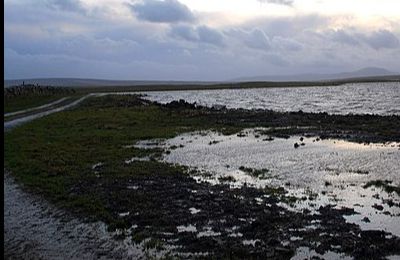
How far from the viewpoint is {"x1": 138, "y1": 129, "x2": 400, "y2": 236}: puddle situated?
16.2 meters

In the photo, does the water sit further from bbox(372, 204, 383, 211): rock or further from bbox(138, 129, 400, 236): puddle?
bbox(372, 204, 383, 211): rock

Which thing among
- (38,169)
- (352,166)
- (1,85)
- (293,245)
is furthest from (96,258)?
(352,166)

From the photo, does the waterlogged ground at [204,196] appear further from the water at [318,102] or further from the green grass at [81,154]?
the water at [318,102]

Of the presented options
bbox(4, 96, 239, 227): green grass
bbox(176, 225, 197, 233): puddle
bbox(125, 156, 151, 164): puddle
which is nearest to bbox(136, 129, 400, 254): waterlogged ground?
bbox(125, 156, 151, 164): puddle

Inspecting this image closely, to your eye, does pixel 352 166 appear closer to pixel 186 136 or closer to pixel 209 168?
pixel 209 168

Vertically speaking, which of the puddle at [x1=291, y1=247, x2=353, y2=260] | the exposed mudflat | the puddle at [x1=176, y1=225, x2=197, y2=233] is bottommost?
the exposed mudflat

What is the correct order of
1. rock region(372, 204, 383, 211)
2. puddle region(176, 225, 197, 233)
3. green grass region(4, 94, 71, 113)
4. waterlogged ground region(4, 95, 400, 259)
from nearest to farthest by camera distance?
1. waterlogged ground region(4, 95, 400, 259)
2. puddle region(176, 225, 197, 233)
3. rock region(372, 204, 383, 211)
4. green grass region(4, 94, 71, 113)

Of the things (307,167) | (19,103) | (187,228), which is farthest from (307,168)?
(19,103)

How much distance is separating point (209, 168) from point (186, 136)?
556 inches

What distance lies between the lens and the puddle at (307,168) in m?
16.2

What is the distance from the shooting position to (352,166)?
78.5 feet

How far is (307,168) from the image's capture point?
77.0ft

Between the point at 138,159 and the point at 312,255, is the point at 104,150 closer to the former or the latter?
the point at 138,159

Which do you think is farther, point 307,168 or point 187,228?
point 307,168
